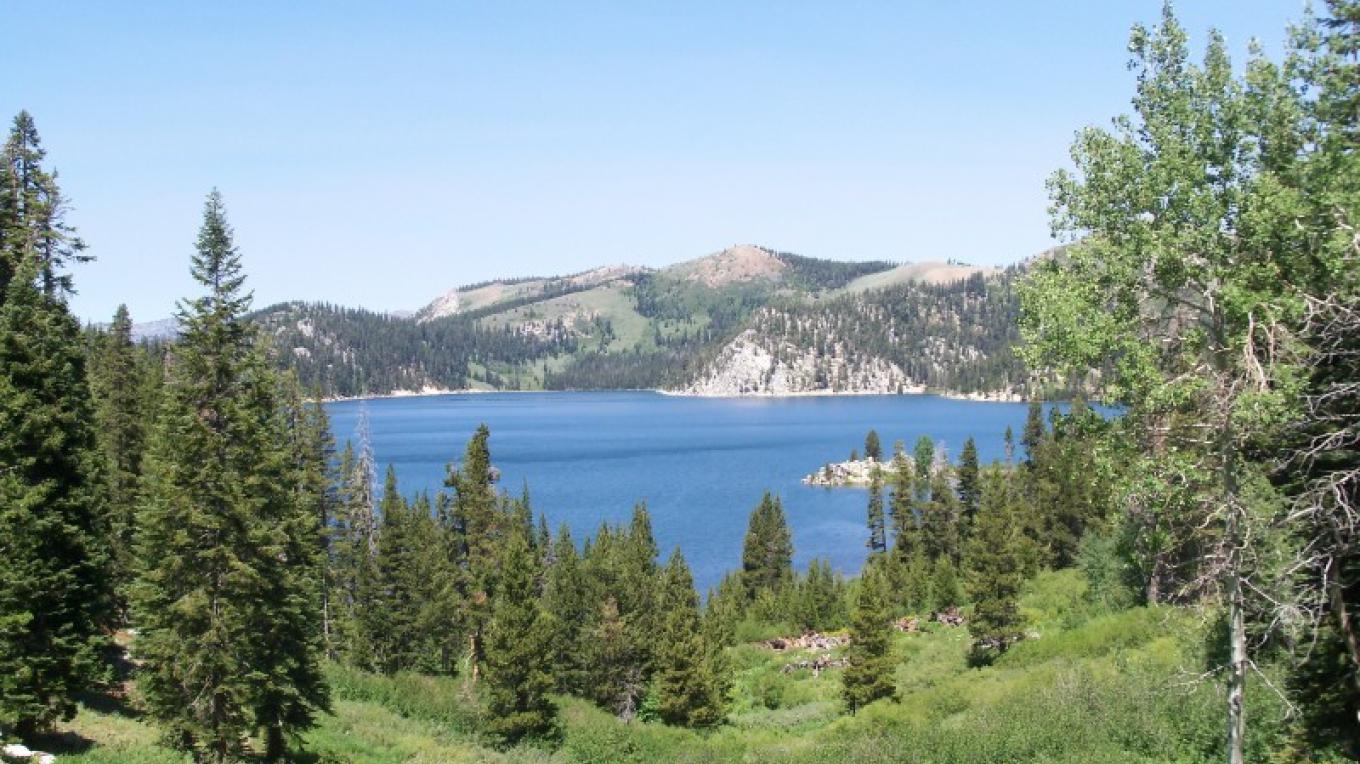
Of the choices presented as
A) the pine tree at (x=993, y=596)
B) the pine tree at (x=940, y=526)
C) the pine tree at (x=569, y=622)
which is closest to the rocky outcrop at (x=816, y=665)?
the pine tree at (x=993, y=596)

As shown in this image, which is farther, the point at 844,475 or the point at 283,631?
the point at 844,475

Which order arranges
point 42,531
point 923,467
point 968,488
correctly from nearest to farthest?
point 42,531 → point 968,488 → point 923,467

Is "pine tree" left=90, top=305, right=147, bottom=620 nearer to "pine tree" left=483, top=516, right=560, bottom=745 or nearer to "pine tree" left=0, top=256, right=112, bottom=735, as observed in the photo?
"pine tree" left=0, top=256, right=112, bottom=735

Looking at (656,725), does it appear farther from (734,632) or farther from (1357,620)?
(1357,620)

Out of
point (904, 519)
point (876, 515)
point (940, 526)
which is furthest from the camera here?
point (876, 515)

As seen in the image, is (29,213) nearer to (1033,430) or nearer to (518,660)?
(518,660)

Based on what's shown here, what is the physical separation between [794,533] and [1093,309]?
345ft

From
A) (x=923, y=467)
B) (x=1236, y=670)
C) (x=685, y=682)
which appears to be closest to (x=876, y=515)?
(x=923, y=467)

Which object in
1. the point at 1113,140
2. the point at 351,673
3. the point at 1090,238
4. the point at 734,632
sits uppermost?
the point at 1113,140

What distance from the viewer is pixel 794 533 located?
389 ft

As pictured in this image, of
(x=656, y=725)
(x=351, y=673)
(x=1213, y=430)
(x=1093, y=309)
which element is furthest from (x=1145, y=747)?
(x=351, y=673)

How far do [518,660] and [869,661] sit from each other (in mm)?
17973

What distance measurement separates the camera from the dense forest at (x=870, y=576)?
48.3 ft

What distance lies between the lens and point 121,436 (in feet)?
159
